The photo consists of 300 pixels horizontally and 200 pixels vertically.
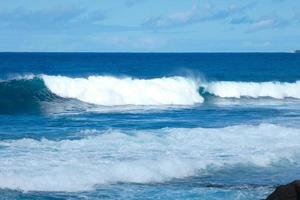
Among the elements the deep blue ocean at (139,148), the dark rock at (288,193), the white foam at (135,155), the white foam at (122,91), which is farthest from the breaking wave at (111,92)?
the dark rock at (288,193)

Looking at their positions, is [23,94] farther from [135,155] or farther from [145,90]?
[135,155]

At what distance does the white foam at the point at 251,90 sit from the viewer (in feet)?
127

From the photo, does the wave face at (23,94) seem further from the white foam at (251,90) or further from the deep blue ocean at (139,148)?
the white foam at (251,90)

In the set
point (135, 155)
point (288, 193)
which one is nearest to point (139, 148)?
point (135, 155)

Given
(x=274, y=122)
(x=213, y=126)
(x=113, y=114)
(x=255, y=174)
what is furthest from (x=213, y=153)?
(x=113, y=114)

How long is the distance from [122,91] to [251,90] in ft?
29.4

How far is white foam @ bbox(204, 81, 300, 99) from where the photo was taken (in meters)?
38.8

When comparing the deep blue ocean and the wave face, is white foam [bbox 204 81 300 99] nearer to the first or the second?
the deep blue ocean

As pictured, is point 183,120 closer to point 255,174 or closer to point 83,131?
point 83,131

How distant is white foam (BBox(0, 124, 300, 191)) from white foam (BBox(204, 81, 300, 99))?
1798 centimetres

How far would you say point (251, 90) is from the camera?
3997cm

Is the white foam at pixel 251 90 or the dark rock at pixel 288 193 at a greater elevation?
the white foam at pixel 251 90

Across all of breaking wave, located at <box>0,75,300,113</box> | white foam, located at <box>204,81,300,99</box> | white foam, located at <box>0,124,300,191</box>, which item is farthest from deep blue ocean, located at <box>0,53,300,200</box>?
white foam, located at <box>204,81,300,99</box>

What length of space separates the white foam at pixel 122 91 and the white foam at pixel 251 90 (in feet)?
6.87
